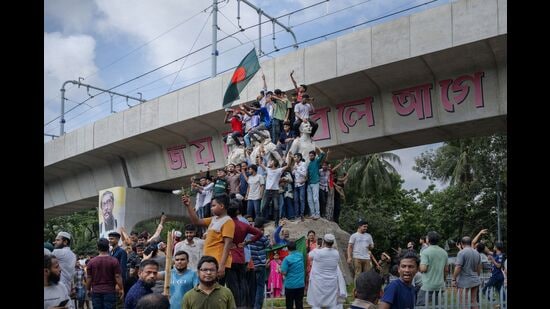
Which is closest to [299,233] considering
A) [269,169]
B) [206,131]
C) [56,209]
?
[269,169]

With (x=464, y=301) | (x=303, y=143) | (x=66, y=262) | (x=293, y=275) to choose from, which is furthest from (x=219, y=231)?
(x=303, y=143)

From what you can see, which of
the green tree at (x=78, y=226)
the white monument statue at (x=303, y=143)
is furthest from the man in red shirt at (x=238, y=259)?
the green tree at (x=78, y=226)

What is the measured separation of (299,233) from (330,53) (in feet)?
16.5

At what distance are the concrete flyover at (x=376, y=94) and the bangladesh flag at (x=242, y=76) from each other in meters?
0.90

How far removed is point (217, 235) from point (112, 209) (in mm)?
17776

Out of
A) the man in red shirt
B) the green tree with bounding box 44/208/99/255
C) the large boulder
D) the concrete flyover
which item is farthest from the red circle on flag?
the green tree with bounding box 44/208/99/255

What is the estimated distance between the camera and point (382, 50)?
1440cm

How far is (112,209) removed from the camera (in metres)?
23.5

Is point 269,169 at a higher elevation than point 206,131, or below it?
below

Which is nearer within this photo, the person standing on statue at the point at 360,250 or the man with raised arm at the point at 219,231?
the man with raised arm at the point at 219,231

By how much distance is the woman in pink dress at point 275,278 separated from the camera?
35.8ft

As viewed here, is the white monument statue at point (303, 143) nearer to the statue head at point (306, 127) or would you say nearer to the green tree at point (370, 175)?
the statue head at point (306, 127)
